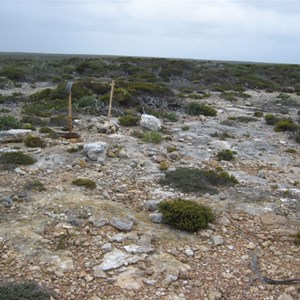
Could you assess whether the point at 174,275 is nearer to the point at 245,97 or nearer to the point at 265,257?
the point at 265,257

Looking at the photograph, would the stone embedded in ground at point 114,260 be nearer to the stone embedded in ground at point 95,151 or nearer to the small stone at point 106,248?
the small stone at point 106,248

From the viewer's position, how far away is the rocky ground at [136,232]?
5016 millimetres

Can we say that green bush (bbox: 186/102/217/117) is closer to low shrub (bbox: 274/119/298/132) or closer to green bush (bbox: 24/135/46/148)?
low shrub (bbox: 274/119/298/132)

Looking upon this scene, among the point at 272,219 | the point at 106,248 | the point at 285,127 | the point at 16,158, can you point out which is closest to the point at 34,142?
the point at 16,158

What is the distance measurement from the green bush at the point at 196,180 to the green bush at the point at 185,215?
3.97 ft

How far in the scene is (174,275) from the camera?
519cm

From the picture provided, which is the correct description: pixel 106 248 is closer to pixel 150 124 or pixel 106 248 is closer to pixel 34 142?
pixel 34 142

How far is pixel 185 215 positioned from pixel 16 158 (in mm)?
4280

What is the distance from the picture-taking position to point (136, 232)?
20.0 feet

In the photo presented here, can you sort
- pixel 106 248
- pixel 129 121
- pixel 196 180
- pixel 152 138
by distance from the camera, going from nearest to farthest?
pixel 106 248
pixel 196 180
pixel 152 138
pixel 129 121

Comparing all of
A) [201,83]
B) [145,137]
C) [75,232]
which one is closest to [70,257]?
[75,232]

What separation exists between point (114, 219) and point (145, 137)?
18.1 ft

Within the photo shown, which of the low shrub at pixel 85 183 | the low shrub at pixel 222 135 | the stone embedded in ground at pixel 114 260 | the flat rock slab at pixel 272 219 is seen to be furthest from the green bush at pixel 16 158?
the low shrub at pixel 222 135

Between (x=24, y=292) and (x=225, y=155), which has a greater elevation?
(x=225, y=155)
